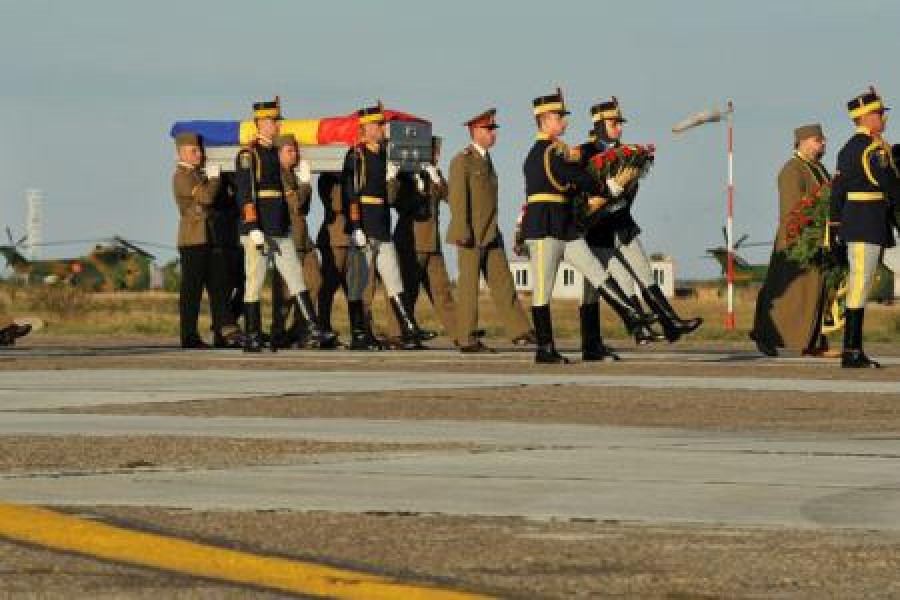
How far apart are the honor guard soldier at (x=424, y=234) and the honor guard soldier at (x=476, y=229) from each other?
45.3 inches

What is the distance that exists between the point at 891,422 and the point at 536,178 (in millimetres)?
7727

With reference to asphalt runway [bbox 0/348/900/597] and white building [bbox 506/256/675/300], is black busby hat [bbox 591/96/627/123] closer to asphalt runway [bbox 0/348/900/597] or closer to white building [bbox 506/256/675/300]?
asphalt runway [bbox 0/348/900/597]

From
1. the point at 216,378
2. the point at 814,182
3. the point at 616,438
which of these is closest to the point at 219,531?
the point at 616,438

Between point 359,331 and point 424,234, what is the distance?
→ 138cm

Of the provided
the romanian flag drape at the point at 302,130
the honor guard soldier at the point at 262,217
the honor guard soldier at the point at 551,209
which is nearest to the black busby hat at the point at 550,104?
the honor guard soldier at the point at 551,209

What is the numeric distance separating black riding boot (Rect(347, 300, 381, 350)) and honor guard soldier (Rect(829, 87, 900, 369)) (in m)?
6.52

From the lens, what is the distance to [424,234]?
27.9 meters

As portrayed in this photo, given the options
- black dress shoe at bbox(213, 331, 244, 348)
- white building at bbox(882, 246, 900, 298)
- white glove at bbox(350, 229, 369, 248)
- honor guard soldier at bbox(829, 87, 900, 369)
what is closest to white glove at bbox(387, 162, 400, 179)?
white glove at bbox(350, 229, 369, 248)

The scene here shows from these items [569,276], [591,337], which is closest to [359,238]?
[591,337]

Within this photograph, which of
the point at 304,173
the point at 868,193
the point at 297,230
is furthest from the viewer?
the point at 297,230

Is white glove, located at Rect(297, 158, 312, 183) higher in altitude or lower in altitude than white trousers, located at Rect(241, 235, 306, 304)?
higher

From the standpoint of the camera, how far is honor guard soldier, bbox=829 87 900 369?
71.1 ft

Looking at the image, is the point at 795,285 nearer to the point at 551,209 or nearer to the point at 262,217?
the point at 551,209

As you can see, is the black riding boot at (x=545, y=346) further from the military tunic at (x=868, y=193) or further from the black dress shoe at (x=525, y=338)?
the black dress shoe at (x=525, y=338)
